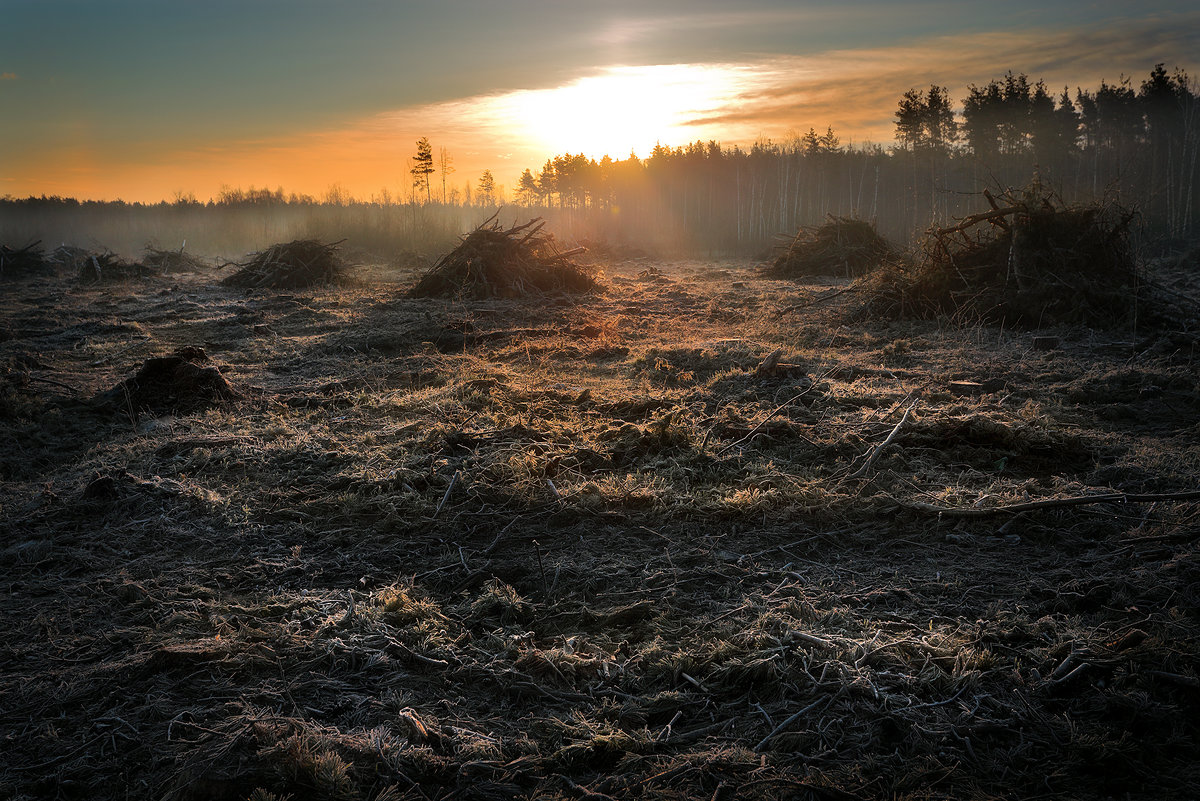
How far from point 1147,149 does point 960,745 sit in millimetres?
56594

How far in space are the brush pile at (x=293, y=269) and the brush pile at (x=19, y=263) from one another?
7.68 meters

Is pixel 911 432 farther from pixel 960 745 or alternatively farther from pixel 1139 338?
pixel 1139 338

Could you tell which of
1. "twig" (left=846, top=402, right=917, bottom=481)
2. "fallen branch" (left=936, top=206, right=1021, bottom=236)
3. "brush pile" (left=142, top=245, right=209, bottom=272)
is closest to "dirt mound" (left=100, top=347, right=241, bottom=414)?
"twig" (left=846, top=402, right=917, bottom=481)

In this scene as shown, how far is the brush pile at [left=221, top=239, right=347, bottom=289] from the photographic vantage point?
18875 millimetres

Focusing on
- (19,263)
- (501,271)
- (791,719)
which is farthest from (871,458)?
(19,263)

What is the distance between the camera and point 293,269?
749 inches

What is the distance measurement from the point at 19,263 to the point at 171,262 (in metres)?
4.37

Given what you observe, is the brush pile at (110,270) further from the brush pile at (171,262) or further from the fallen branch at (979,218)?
the fallen branch at (979,218)

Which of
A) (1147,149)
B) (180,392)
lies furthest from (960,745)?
(1147,149)

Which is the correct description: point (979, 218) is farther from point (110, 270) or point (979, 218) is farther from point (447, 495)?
point (110, 270)

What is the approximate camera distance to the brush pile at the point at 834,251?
19.8 m

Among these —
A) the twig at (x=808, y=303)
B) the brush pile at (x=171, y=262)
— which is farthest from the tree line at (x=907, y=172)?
the twig at (x=808, y=303)

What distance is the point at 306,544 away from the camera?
13.9 ft

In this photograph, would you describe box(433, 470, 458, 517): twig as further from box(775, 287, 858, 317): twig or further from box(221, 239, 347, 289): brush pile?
box(221, 239, 347, 289): brush pile
